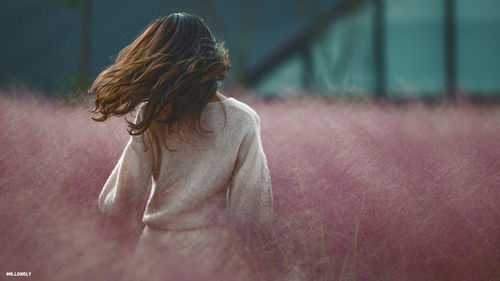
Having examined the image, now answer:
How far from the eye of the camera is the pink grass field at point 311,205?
853 millimetres

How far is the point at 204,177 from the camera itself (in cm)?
125

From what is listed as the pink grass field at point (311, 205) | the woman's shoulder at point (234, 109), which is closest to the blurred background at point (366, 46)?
the pink grass field at point (311, 205)

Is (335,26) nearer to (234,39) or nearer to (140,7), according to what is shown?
(234,39)

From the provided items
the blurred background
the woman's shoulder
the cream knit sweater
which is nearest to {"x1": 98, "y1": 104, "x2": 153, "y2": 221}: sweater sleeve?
the cream knit sweater

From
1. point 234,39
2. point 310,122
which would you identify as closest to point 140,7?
point 234,39

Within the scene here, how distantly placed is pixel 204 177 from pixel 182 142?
132 millimetres

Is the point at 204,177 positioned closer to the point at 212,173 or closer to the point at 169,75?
the point at 212,173

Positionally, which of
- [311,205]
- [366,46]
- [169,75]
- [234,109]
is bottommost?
[366,46]

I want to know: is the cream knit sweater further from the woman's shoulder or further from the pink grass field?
the pink grass field

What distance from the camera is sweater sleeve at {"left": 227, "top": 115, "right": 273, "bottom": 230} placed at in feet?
4.10

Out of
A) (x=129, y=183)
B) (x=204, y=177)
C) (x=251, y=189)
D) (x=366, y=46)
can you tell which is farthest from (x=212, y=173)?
(x=366, y=46)

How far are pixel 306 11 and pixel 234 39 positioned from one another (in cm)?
166

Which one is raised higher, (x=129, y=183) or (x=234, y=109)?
(x=234, y=109)

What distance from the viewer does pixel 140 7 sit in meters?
8.88
